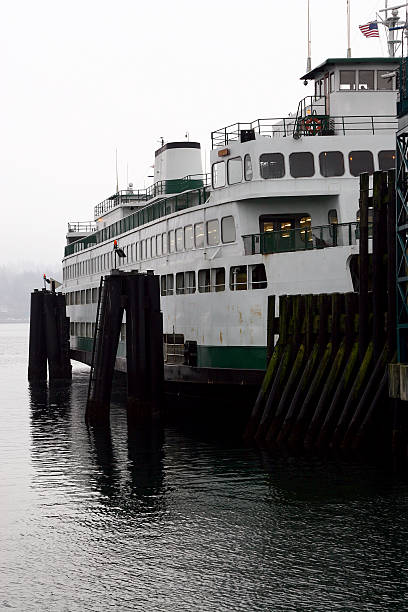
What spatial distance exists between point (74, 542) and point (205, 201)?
21.9 meters

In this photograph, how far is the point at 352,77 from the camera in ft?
132

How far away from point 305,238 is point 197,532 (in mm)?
14037

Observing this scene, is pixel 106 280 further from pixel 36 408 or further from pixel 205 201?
pixel 36 408

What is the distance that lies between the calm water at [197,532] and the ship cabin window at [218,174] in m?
11.3

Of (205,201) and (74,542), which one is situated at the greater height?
(205,201)

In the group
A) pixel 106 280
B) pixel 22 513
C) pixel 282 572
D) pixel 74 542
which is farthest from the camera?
pixel 106 280

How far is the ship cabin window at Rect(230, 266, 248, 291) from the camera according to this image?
3541 cm

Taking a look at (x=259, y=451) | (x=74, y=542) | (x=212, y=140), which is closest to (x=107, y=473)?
(x=259, y=451)

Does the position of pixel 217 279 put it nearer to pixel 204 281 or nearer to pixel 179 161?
pixel 204 281

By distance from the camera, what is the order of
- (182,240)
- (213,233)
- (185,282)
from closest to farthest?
(213,233) → (185,282) → (182,240)

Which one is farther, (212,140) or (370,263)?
(212,140)

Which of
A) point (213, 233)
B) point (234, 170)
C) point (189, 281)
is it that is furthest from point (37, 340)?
point (234, 170)

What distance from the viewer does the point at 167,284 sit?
44.2 m

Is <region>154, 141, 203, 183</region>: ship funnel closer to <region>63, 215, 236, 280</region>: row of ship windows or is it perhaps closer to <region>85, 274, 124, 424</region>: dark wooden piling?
<region>63, 215, 236, 280</region>: row of ship windows
